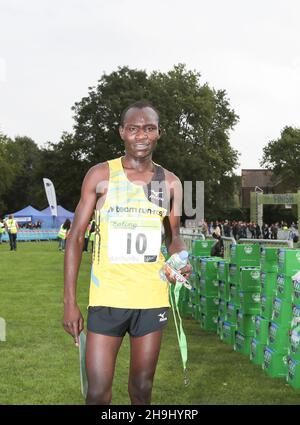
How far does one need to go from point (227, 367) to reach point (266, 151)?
8495 cm

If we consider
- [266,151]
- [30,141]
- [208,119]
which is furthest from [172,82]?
[30,141]

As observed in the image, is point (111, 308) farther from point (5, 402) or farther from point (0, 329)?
point (0, 329)

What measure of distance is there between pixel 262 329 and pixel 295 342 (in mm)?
1028

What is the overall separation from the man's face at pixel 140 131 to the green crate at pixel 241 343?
516 centimetres

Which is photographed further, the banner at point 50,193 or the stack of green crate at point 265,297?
the banner at point 50,193

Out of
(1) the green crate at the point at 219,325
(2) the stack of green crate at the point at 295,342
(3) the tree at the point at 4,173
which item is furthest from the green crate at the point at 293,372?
(3) the tree at the point at 4,173

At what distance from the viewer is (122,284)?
13.0 ft

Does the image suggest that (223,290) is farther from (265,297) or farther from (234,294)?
(265,297)

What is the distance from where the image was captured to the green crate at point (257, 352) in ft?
26.6

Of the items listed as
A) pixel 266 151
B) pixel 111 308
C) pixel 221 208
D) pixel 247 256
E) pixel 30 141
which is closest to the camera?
pixel 111 308

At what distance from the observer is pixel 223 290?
9945 millimetres

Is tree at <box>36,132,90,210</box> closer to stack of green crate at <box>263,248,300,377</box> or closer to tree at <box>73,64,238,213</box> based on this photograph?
tree at <box>73,64,238,213</box>

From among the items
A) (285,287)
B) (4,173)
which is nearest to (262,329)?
(285,287)

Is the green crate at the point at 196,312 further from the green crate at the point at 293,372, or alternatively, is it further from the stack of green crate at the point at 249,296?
the green crate at the point at 293,372
